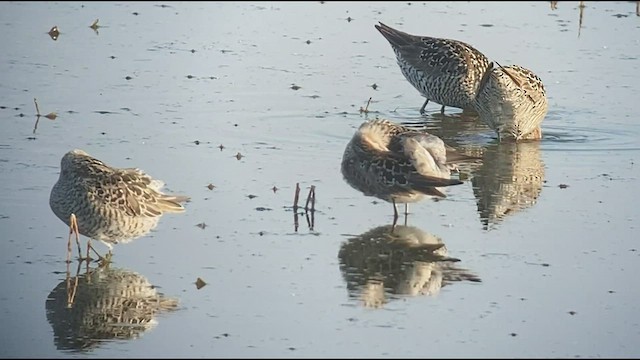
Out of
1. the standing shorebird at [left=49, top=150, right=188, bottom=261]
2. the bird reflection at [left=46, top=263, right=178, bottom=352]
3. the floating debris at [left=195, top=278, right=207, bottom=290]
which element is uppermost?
the standing shorebird at [left=49, top=150, right=188, bottom=261]

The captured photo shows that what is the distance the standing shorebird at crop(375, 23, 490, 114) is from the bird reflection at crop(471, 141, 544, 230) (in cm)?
127

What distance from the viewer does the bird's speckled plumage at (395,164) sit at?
9.16m

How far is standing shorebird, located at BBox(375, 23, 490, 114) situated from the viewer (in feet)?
43.5

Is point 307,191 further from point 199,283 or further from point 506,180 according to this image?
point 199,283

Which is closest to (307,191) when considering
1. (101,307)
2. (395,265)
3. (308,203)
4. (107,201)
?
(308,203)

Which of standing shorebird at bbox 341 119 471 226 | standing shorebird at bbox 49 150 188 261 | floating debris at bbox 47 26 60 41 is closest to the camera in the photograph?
standing shorebird at bbox 49 150 188 261

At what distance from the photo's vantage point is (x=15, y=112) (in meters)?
12.2

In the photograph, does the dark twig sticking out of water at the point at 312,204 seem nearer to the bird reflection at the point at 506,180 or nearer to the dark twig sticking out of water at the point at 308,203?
the dark twig sticking out of water at the point at 308,203

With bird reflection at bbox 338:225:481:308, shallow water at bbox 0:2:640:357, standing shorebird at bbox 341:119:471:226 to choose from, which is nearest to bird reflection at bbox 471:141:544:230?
shallow water at bbox 0:2:640:357

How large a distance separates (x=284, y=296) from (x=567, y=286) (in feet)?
5.67

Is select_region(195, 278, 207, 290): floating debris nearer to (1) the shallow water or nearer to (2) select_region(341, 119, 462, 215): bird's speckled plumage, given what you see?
(1) the shallow water

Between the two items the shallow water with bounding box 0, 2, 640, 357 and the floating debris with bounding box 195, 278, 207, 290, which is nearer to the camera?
the shallow water with bounding box 0, 2, 640, 357

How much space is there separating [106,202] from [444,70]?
215 inches

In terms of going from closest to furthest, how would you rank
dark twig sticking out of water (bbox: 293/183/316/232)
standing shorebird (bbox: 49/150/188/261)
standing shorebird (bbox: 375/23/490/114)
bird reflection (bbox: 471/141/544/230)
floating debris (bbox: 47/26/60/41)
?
standing shorebird (bbox: 49/150/188/261)
dark twig sticking out of water (bbox: 293/183/316/232)
bird reflection (bbox: 471/141/544/230)
standing shorebird (bbox: 375/23/490/114)
floating debris (bbox: 47/26/60/41)
